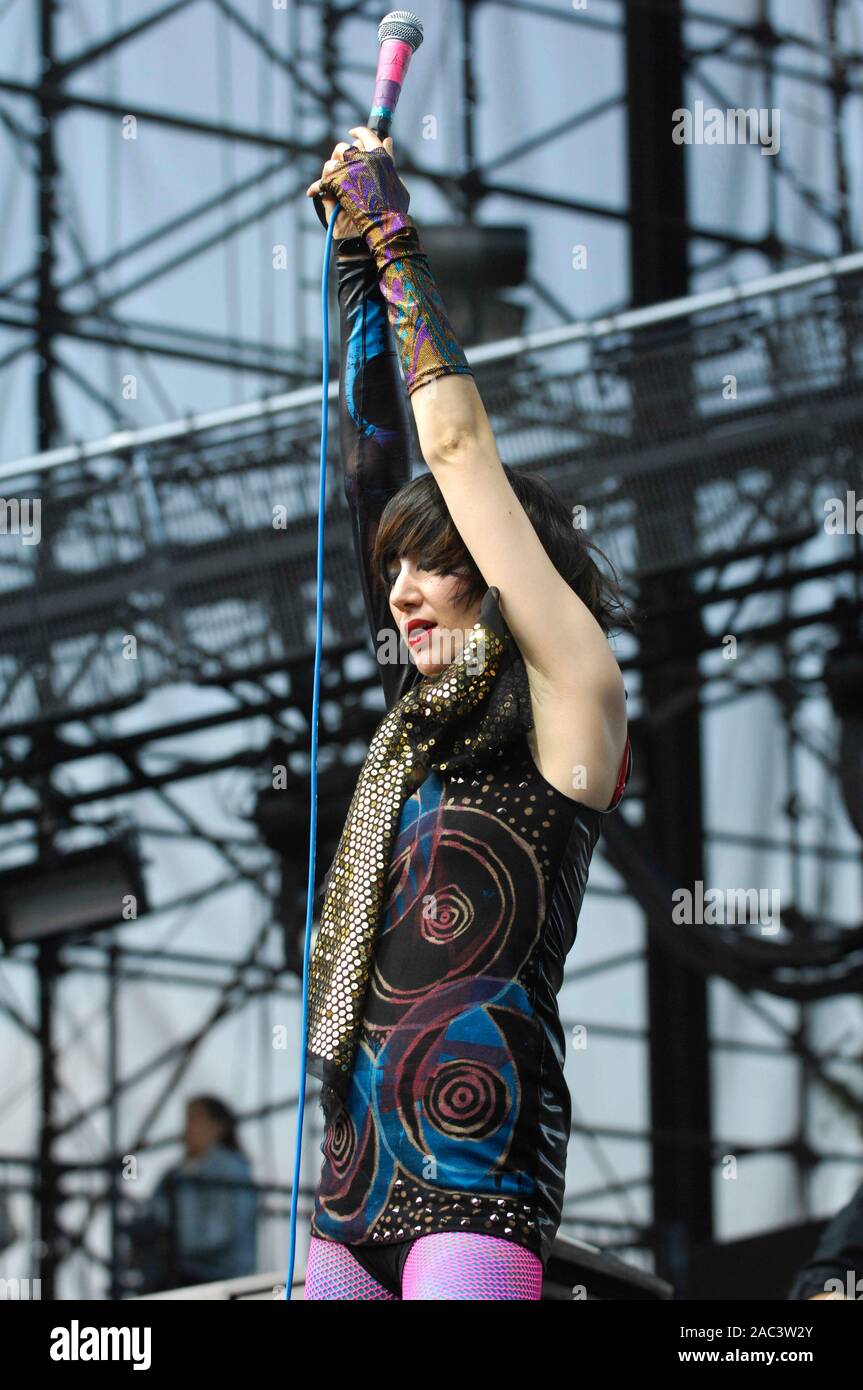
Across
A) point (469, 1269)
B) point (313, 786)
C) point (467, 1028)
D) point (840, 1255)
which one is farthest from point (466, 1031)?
point (840, 1255)

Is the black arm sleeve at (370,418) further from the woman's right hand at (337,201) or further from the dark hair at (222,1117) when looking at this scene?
the dark hair at (222,1117)

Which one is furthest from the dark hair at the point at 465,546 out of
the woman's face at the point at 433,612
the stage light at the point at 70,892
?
the stage light at the point at 70,892

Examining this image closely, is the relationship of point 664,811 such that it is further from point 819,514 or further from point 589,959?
point 819,514

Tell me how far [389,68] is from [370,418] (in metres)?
0.27

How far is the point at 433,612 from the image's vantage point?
59.3 inches

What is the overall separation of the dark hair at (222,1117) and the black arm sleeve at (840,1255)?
11.4 feet

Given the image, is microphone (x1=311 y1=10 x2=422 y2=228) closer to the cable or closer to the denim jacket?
the cable

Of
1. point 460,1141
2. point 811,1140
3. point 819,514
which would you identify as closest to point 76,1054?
point 811,1140

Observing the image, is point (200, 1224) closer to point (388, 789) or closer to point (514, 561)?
point (388, 789)

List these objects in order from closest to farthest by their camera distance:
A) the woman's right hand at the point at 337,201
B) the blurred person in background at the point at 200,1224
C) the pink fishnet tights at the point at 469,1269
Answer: the pink fishnet tights at the point at 469,1269 → the woman's right hand at the point at 337,201 → the blurred person in background at the point at 200,1224

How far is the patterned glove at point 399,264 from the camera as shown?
4.88 ft
